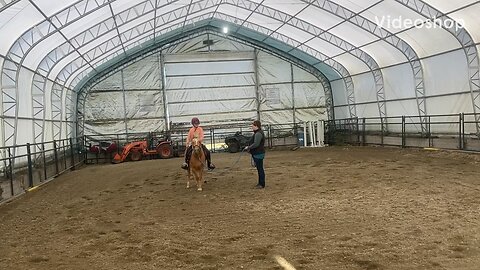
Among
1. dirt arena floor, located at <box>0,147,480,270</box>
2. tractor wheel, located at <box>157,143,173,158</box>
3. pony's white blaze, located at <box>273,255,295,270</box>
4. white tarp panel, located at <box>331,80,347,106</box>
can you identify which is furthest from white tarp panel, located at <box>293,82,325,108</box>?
pony's white blaze, located at <box>273,255,295,270</box>

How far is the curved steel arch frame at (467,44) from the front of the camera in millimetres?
13969

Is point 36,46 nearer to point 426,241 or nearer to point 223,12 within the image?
point 223,12

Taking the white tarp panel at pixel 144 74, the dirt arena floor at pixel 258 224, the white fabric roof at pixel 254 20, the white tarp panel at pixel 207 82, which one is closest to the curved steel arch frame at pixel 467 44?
the white fabric roof at pixel 254 20

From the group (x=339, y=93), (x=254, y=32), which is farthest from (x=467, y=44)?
(x=254, y=32)

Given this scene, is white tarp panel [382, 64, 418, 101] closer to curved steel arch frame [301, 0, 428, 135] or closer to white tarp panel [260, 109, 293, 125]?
curved steel arch frame [301, 0, 428, 135]

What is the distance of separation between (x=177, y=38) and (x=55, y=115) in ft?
28.0

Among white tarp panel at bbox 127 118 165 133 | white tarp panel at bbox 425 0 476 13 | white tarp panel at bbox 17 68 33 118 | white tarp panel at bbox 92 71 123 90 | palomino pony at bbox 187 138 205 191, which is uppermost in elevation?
white tarp panel at bbox 425 0 476 13

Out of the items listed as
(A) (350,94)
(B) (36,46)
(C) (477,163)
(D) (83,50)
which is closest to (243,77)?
(A) (350,94)

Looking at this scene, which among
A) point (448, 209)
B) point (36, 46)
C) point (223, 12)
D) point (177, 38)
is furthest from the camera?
point (177, 38)

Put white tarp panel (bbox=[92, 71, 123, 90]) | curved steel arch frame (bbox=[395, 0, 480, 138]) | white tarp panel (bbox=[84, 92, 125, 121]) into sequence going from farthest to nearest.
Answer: white tarp panel (bbox=[92, 71, 123, 90])
white tarp panel (bbox=[84, 92, 125, 121])
curved steel arch frame (bbox=[395, 0, 480, 138])

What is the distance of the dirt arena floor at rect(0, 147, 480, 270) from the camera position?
463 centimetres

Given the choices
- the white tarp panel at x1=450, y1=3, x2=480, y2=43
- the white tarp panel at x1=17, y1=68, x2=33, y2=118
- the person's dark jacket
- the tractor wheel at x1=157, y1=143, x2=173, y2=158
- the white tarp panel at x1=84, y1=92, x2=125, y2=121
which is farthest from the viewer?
the white tarp panel at x1=84, y1=92, x2=125, y2=121

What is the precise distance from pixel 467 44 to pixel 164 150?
47.5ft

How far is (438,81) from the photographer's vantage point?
1680 centimetres
